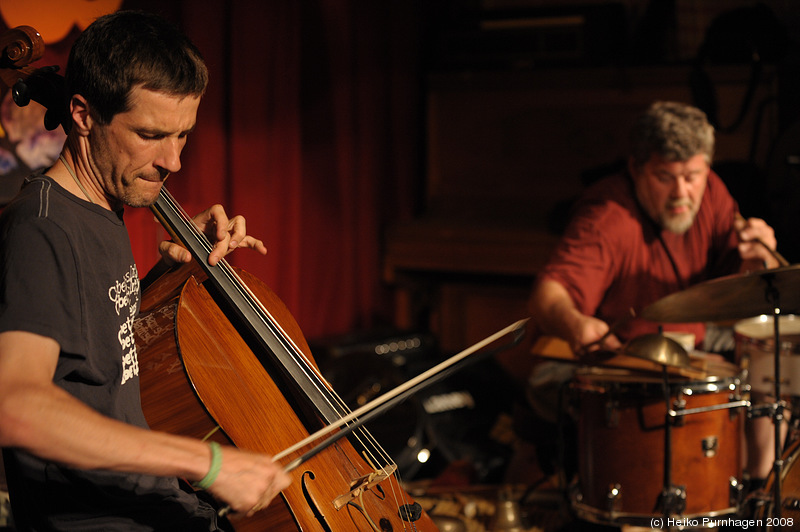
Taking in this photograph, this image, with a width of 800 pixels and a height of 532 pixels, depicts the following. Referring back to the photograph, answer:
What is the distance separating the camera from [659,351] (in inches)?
74.3

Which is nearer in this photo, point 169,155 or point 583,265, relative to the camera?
point 169,155

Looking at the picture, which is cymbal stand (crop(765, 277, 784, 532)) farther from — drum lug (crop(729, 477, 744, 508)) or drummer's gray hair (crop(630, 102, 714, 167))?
drummer's gray hair (crop(630, 102, 714, 167))

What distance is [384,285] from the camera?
13.6 feet

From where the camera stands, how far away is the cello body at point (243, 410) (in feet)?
4.01

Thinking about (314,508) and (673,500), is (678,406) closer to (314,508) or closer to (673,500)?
(673,500)

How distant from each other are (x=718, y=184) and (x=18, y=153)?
230cm

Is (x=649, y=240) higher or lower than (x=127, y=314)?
lower

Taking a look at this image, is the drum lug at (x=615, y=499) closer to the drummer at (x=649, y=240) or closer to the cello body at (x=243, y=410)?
the drummer at (x=649, y=240)

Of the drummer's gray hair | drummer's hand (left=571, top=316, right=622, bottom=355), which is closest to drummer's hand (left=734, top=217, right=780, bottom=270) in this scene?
the drummer's gray hair

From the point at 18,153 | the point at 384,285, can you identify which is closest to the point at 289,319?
the point at 18,153

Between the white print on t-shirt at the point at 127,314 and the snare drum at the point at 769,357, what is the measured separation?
1.63m

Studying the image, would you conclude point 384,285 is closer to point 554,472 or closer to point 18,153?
point 554,472

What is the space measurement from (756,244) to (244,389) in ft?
6.07

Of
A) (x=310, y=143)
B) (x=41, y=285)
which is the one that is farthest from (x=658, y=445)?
(x=310, y=143)
